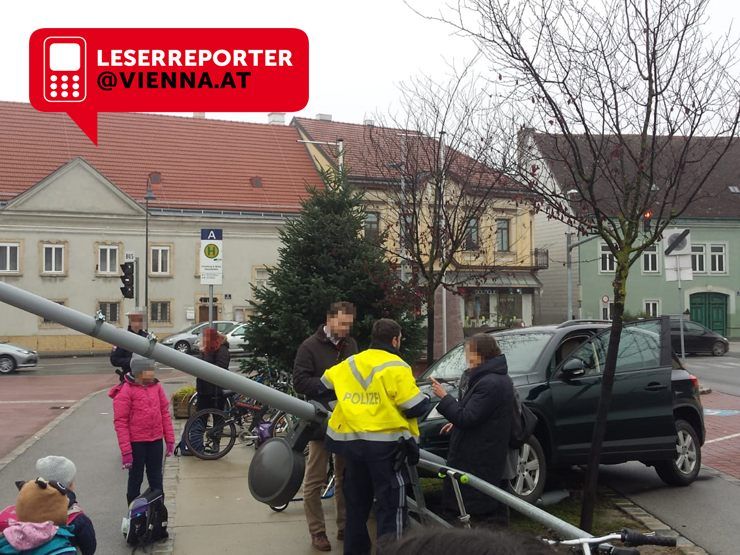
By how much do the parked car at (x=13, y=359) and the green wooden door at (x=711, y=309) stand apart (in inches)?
1470

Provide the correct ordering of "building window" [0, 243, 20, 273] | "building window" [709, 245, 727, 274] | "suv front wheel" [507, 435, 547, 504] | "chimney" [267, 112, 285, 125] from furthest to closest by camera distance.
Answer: "chimney" [267, 112, 285, 125] → "building window" [709, 245, 727, 274] → "building window" [0, 243, 20, 273] → "suv front wheel" [507, 435, 547, 504]

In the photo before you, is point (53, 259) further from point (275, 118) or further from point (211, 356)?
point (211, 356)

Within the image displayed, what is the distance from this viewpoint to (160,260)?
45594 mm

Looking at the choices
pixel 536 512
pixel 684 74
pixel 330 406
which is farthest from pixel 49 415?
pixel 536 512

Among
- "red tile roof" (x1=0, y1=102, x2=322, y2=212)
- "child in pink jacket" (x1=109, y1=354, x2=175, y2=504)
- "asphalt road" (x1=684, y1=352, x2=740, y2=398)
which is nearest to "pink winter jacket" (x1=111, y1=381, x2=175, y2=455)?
"child in pink jacket" (x1=109, y1=354, x2=175, y2=504)

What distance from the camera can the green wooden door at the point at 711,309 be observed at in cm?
5031

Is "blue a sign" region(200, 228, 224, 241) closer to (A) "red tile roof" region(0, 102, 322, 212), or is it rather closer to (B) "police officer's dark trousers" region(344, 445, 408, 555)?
(B) "police officer's dark trousers" region(344, 445, 408, 555)

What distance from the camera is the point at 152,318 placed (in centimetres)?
4541

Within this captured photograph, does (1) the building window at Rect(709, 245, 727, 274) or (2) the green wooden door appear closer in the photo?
(2) the green wooden door

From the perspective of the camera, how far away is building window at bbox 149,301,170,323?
149ft

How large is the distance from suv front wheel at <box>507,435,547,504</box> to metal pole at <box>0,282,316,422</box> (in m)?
4.04

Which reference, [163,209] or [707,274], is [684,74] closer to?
[163,209]

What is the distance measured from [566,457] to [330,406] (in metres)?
3.15

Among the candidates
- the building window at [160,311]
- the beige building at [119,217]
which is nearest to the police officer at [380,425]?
the beige building at [119,217]
